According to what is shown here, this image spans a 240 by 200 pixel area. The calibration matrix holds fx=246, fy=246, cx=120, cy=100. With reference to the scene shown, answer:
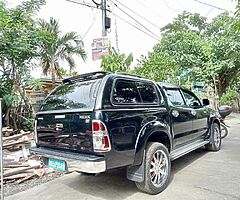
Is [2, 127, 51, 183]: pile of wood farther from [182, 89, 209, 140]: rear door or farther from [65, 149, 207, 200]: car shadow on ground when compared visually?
[182, 89, 209, 140]: rear door

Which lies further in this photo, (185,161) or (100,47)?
(100,47)

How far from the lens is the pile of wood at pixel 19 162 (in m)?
4.39

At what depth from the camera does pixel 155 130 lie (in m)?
3.64

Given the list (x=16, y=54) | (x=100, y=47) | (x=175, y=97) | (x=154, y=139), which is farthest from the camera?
(x=100, y=47)

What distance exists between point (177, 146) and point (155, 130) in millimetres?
1038

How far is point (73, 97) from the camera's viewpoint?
3.51 metres

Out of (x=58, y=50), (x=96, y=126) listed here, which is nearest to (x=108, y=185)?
(x=96, y=126)

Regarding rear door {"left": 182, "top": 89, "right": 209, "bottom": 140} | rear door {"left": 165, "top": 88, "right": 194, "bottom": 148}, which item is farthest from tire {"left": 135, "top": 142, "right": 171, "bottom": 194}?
rear door {"left": 182, "top": 89, "right": 209, "bottom": 140}

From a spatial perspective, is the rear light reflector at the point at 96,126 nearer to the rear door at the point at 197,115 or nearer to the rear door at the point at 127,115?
the rear door at the point at 127,115

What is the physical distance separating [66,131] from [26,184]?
1682mm

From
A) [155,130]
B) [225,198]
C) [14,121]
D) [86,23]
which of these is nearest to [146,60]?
[86,23]

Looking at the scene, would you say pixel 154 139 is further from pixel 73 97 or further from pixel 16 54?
pixel 16 54

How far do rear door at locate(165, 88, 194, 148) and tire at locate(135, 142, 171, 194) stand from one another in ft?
1.92

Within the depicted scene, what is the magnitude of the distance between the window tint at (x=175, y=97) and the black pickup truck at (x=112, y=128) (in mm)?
157
